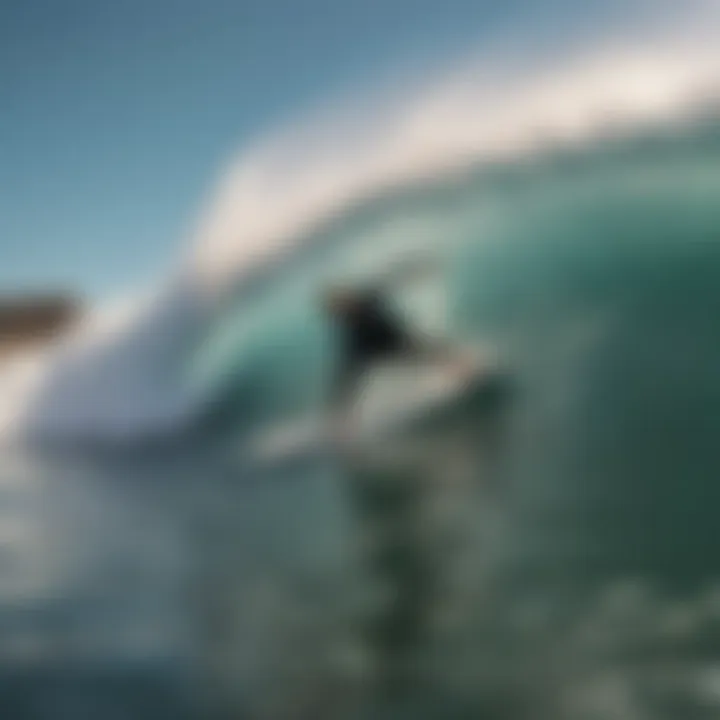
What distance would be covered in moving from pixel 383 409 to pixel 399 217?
24 centimetres

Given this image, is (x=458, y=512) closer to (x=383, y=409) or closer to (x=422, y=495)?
(x=422, y=495)

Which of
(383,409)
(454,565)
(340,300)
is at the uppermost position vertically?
(340,300)

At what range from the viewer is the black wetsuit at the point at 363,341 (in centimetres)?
117

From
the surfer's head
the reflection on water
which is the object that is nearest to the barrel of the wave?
the reflection on water

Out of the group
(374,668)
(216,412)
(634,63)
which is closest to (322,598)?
(374,668)

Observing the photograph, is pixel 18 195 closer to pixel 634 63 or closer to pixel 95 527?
pixel 95 527

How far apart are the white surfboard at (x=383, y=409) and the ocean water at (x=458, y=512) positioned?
0.08 ft

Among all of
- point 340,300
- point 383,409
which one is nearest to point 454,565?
point 383,409

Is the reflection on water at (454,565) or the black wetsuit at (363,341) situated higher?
the black wetsuit at (363,341)

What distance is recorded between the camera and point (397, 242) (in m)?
1.18

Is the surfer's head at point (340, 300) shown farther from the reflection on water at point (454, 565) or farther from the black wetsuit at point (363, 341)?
the reflection on water at point (454, 565)

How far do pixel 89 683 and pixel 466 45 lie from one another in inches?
35.3

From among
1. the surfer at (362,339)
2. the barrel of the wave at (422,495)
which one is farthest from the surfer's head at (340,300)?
the barrel of the wave at (422,495)

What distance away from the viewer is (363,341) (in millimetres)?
1178
